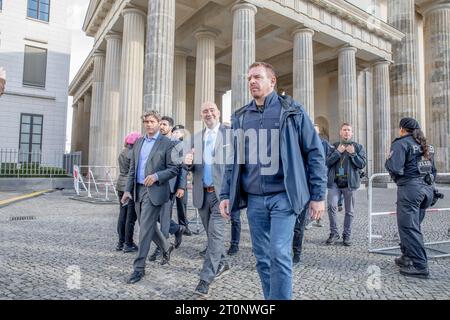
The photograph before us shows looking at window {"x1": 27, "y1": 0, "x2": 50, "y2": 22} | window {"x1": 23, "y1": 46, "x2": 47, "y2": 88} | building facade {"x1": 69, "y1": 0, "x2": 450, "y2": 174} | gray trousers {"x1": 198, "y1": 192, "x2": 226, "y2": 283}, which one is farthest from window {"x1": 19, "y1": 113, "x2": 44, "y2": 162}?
gray trousers {"x1": 198, "y1": 192, "x2": 226, "y2": 283}

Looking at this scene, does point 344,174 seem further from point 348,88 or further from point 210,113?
point 348,88

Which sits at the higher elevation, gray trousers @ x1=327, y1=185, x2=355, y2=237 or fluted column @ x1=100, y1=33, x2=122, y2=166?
fluted column @ x1=100, y1=33, x2=122, y2=166

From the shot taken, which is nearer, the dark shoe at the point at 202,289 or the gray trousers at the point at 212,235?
the dark shoe at the point at 202,289

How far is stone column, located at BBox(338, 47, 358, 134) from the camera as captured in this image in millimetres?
19391

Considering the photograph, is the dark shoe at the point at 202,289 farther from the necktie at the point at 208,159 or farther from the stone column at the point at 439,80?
the stone column at the point at 439,80

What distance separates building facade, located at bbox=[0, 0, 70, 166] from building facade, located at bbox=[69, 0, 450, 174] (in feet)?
7.38

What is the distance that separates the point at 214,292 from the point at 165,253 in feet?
3.83

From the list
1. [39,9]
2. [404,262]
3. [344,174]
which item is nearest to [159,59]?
[344,174]

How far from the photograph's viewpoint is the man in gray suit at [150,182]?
143 inches

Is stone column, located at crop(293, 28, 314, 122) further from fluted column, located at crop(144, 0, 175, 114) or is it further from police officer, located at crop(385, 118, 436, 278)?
police officer, located at crop(385, 118, 436, 278)

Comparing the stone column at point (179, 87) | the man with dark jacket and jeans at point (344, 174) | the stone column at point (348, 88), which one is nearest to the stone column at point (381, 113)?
the stone column at point (348, 88)

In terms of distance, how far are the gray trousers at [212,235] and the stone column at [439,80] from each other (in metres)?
26.2
